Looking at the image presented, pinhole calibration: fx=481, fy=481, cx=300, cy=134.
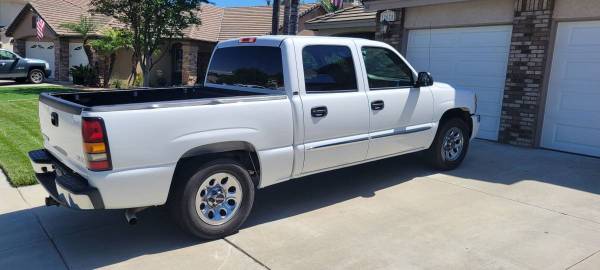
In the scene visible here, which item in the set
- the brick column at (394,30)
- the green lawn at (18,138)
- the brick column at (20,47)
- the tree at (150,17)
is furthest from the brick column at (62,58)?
the brick column at (394,30)

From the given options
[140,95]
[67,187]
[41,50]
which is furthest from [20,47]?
[67,187]

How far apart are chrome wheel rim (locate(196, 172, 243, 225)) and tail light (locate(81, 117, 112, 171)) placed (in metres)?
0.87

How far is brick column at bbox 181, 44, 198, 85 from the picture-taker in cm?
2406

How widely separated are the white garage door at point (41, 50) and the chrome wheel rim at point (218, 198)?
25490 millimetres

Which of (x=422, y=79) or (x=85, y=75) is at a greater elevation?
(x=422, y=79)

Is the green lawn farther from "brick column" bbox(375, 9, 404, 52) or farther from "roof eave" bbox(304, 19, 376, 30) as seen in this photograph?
"roof eave" bbox(304, 19, 376, 30)

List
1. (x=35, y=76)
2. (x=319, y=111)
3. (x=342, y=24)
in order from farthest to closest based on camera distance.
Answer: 1. (x=35, y=76)
2. (x=342, y=24)
3. (x=319, y=111)

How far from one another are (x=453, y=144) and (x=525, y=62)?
2.94 meters

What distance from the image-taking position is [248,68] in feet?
17.4

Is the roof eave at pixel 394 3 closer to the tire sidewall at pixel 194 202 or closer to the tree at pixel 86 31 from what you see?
the tire sidewall at pixel 194 202

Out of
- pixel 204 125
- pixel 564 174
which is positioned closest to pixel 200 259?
pixel 204 125

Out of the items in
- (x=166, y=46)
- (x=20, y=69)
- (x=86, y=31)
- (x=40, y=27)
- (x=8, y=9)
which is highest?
(x=8, y=9)

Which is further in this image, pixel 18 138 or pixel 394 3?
pixel 394 3

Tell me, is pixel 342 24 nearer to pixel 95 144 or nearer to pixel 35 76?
pixel 95 144
